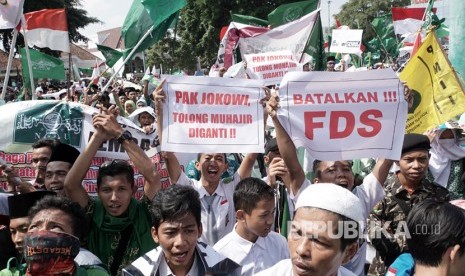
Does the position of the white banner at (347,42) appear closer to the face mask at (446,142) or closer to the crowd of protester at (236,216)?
the face mask at (446,142)

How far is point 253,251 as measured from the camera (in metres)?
3.39

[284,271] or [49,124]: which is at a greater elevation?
[49,124]

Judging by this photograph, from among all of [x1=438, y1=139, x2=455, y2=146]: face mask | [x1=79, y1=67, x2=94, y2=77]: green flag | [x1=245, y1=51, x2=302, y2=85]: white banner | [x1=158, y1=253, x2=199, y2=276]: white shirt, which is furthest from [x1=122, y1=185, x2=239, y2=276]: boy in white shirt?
[x1=79, y1=67, x2=94, y2=77]: green flag

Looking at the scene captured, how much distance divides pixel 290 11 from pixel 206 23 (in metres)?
30.0

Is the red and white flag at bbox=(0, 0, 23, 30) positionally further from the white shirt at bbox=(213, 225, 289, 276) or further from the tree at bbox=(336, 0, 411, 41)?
the tree at bbox=(336, 0, 411, 41)

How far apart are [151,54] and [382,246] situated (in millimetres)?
42452

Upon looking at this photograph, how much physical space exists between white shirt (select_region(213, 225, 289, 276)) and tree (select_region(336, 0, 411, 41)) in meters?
69.6

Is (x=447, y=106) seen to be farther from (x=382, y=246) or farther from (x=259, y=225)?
(x=259, y=225)

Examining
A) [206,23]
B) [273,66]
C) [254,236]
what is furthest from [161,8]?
[206,23]

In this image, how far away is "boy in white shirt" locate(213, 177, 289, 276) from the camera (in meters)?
3.35

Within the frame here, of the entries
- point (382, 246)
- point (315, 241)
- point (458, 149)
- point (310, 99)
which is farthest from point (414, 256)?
point (458, 149)

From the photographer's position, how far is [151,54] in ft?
147

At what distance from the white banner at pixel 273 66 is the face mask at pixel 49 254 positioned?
16.2 feet

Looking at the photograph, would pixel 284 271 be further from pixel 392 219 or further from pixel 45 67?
pixel 45 67
